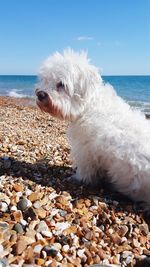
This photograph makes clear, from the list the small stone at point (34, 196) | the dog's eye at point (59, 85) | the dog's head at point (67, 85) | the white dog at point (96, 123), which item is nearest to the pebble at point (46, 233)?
the small stone at point (34, 196)

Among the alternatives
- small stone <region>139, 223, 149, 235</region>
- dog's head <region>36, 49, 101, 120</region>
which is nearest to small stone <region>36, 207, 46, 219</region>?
small stone <region>139, 223, 149, 235</region>

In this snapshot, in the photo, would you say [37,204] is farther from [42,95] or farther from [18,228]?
[42,95]

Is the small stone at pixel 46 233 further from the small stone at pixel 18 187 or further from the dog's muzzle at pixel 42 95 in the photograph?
the dog's muzzle at pixel 42 95

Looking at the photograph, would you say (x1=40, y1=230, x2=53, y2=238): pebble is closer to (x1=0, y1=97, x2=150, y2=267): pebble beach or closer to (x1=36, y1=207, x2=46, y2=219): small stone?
(x1=0, y1=97, x2=150, y2=267): pebble beach

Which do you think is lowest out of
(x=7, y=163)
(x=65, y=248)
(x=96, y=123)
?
(x=65, y=248)

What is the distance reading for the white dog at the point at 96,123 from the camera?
13.2 ft

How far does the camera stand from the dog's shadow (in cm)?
418

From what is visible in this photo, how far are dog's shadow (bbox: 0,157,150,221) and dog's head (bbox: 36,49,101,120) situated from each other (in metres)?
0.81

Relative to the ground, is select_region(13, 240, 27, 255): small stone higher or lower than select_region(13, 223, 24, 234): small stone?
lower

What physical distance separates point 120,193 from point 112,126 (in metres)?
0.81

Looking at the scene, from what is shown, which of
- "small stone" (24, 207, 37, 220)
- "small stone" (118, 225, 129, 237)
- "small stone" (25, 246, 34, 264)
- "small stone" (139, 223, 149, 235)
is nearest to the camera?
"small stone" (25, 246, 34, 264)

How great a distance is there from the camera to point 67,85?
423 cm

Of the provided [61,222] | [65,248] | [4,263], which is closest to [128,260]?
[65,248]

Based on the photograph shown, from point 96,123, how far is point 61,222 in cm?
129
